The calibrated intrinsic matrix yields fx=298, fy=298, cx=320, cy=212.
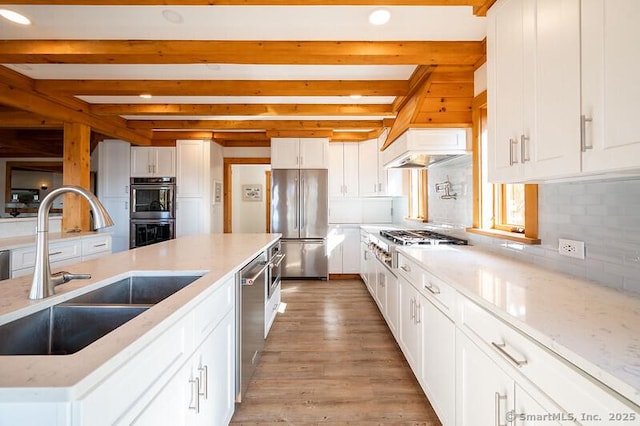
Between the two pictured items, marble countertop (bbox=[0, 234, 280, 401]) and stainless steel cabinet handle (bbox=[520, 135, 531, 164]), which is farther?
stainless steel cabinet handle (bbox=[520, 135, 531, 164])

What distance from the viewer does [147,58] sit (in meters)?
2.42

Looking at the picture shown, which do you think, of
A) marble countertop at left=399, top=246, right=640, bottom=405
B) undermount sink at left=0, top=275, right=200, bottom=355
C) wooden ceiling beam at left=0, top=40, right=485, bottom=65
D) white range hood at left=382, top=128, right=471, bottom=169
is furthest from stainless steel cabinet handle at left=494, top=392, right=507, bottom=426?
wooden ceiling beam at left=0, top=40, right=485, bottom=65

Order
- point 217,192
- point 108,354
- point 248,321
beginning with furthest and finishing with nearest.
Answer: point 217,192, point 248,321, point 108,354

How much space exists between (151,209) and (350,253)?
3532mm

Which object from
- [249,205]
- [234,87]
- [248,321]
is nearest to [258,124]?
[234,87]

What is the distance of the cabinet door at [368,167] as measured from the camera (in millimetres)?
5199

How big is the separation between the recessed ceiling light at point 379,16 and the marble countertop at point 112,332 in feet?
6.08

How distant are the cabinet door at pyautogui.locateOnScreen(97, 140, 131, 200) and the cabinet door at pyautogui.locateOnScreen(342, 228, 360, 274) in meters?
3.87

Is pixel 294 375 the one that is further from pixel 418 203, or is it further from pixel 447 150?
pixel 418 203

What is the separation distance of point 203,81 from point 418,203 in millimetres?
3126

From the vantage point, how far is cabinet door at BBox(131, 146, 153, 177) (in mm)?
5188

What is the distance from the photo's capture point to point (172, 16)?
2057mm

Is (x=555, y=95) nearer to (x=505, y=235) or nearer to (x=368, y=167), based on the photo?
(x=505, y=235)

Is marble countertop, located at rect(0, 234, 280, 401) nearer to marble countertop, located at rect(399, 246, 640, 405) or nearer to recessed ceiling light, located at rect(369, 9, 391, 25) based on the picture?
marble countertop, located at rect(399, 246, 640, 405)
